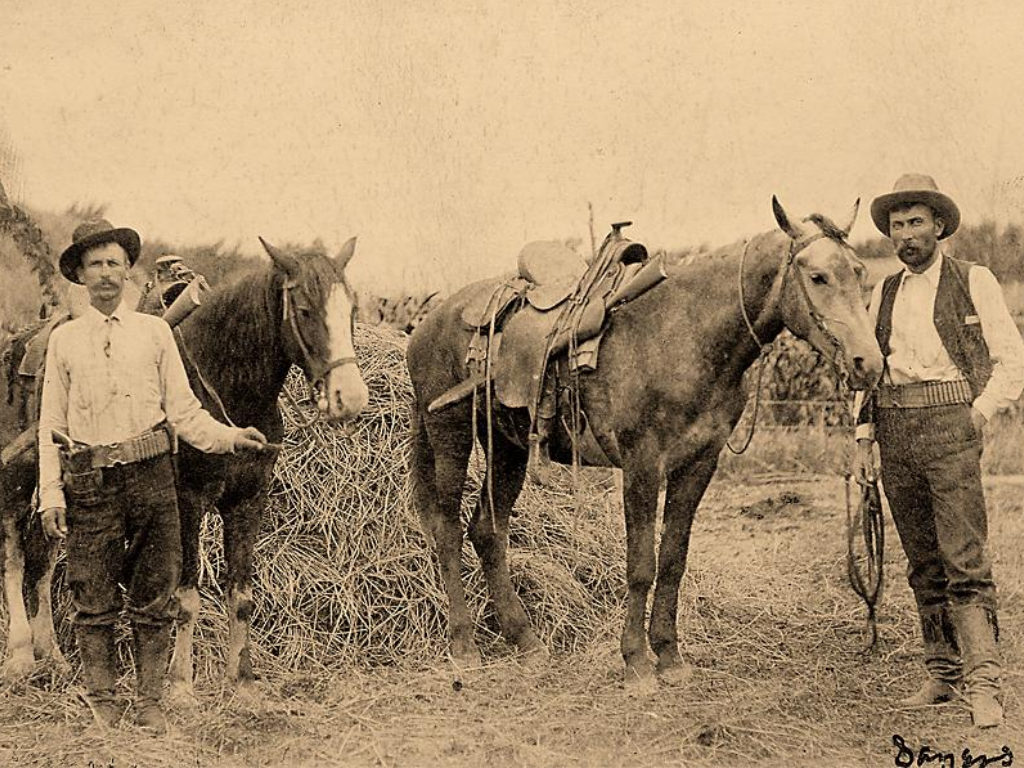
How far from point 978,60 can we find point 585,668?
603 cm

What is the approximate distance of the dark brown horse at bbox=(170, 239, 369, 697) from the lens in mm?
4164

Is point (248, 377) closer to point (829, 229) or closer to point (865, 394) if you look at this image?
point (829, 229)

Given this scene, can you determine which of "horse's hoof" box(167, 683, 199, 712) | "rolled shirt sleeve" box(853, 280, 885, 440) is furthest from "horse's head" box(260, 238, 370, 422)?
"rolled shirt sleeve" box(853, 280, 885, 440)

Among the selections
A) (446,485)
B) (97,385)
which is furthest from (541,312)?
(97,385)

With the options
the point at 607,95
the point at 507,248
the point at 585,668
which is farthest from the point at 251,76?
the point at 585,668

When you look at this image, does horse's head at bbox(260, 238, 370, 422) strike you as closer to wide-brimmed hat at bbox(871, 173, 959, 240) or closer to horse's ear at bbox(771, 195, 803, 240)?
horse's ear at bbox(771, 195, 803, 240)

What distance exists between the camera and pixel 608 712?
452cm

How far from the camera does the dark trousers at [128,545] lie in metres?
3.83

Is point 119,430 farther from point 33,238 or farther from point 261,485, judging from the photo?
point 33,238

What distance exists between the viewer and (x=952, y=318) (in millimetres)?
4352

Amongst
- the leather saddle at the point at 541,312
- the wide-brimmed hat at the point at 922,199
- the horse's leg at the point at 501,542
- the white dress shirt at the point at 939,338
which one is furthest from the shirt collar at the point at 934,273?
the horse's leg at the point at 501,542

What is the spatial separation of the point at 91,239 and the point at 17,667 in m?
2.43

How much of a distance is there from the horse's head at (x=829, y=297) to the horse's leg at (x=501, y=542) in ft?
6.58
